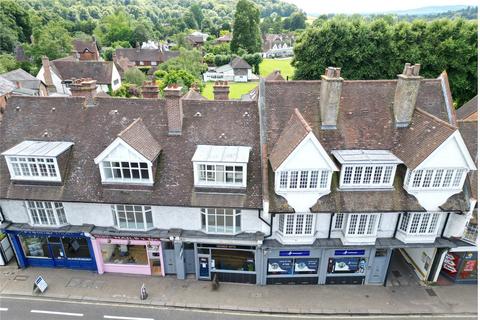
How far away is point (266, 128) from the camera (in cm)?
1948

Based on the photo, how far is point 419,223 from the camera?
18.5 meters

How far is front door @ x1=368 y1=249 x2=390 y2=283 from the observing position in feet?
64.8

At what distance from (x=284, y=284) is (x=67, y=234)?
14.3 m

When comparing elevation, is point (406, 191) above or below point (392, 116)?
below

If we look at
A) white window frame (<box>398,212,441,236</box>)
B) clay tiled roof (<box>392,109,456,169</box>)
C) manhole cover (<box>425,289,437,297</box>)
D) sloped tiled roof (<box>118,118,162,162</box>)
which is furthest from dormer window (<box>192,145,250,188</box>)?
manhole cover (<box>425,289,437,297</box>)

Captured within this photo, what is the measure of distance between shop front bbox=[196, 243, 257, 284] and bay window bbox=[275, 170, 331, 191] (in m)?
4.99

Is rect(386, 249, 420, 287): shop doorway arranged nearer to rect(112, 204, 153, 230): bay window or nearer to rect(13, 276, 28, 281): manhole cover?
rect(112, 204, 153, 230): bay window

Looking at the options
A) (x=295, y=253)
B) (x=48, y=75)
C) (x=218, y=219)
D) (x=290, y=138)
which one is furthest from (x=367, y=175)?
(x=48, y=75)

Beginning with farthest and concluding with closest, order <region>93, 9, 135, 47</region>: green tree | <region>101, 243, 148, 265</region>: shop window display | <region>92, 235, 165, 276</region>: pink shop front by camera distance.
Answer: <region>93, 9, 135, 47</region>: green tree < <region>101, 243, 148, 265</region>: shop window display < <region>92, 235, 165, 276</region>: pink shop front

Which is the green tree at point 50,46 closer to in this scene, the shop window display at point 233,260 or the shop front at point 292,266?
the shop window display at point 233,260

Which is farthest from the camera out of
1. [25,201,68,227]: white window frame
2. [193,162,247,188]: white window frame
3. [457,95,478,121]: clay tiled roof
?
[457,95,478,121]: clay tiled roof

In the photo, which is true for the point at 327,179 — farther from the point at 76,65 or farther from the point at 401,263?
the point at 76,65

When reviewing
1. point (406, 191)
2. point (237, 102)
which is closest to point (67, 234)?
point (237, 102)

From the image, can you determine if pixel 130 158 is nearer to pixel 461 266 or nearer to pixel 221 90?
pixel 221 90
